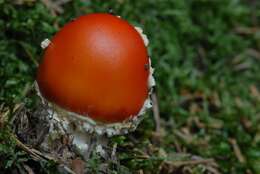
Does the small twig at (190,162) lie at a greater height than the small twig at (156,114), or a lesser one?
lesser

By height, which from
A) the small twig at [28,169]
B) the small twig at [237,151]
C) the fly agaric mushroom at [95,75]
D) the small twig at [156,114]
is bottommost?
the small twig at [237,151]

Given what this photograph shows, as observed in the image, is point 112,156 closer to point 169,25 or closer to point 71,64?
point 71,64

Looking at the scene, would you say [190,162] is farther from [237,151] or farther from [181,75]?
[181,75]

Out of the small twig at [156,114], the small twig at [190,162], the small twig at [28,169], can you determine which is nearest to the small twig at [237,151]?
the small twig at [190,162]

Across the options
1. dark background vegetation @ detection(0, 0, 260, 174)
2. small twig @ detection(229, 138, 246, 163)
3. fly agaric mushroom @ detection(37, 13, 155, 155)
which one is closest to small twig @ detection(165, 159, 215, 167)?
dark background vegetation @ detection(0, 0, 260, 174)

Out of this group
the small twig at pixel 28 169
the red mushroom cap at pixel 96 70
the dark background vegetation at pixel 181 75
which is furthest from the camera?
the dark background vegetation at pixel 181 75

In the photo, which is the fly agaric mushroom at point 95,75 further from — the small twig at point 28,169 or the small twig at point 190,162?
the small twig at point 190,162

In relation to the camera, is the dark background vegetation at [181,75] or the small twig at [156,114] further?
the small twig at [156,114]

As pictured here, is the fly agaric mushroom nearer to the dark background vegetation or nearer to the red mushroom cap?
the red mushroom cap

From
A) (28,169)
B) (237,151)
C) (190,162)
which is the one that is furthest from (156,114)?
(28,169)
